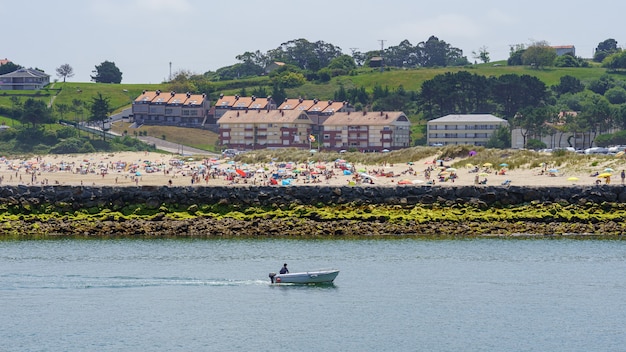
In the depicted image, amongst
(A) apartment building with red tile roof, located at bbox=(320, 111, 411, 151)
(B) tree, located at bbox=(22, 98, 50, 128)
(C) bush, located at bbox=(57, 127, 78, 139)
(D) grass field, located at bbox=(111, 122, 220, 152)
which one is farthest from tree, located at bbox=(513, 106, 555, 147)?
(B) tree, located at bbox=(22, 98, 50, 128)

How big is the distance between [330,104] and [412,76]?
102 ft

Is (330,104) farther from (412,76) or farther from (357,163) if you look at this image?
(357,163)

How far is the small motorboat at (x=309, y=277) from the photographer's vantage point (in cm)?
4453

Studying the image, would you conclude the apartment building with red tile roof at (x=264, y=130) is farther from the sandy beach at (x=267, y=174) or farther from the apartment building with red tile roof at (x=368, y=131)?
the sandy beach at (x=267, y=174)

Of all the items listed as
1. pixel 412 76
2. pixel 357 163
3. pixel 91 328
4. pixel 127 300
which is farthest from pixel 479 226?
pixel 412 76

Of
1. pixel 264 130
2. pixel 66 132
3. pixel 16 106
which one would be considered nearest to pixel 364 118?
pixel 264 130

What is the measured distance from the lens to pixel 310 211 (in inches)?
2302

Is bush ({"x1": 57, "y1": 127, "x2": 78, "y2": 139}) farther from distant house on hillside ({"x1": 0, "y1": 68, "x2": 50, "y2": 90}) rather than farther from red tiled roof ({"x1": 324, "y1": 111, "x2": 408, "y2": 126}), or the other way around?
distant house on hillside ({"x1": 0, "y1": 68, "x2": 50, "y2": 90})

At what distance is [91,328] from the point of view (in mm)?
37500

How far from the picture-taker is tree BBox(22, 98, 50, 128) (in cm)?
15738

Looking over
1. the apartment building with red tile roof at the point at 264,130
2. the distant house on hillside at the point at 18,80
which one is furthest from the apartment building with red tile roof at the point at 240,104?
the distant house on hillside at the point at 18,80

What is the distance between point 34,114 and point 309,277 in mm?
120445

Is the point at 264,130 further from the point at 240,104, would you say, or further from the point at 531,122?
the point at 531,122

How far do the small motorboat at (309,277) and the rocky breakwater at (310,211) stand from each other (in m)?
10.4
